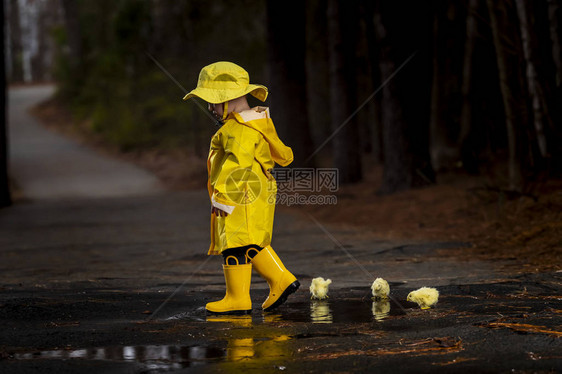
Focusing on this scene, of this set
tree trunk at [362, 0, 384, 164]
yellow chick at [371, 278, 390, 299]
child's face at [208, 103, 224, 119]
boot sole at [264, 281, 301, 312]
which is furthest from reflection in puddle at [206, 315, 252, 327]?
tree trunk at [362, 0, 384, 164]

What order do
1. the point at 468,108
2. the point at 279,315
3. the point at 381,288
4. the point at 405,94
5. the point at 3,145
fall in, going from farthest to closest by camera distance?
the point at 3,145, the point at 468,108, the point at 405,94, the point at 381,288, the point at 279,315

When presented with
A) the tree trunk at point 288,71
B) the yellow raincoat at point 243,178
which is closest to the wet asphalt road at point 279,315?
the yellow raincoat at point 243,178

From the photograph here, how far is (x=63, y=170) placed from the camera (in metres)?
27.3

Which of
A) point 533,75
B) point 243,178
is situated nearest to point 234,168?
point 243,178

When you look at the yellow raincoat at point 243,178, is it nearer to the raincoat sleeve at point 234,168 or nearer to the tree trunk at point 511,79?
the raincoat sleeve at point 234,168

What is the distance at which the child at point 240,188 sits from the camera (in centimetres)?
632

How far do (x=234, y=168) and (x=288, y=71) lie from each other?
14.4m

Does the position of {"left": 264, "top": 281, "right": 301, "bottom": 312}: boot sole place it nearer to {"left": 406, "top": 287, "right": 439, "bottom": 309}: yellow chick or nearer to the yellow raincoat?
the yellow raincoat

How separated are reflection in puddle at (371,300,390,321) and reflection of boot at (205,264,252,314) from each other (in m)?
0.92

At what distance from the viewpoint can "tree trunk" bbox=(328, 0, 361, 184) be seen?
20.1 m

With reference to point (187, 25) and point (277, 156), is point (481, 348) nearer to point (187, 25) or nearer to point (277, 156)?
point (277, 156)

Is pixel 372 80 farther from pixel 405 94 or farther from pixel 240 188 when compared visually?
pixel 240 188

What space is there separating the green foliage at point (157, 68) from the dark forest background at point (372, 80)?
0.07 metres

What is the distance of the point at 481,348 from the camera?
4.71 meters
